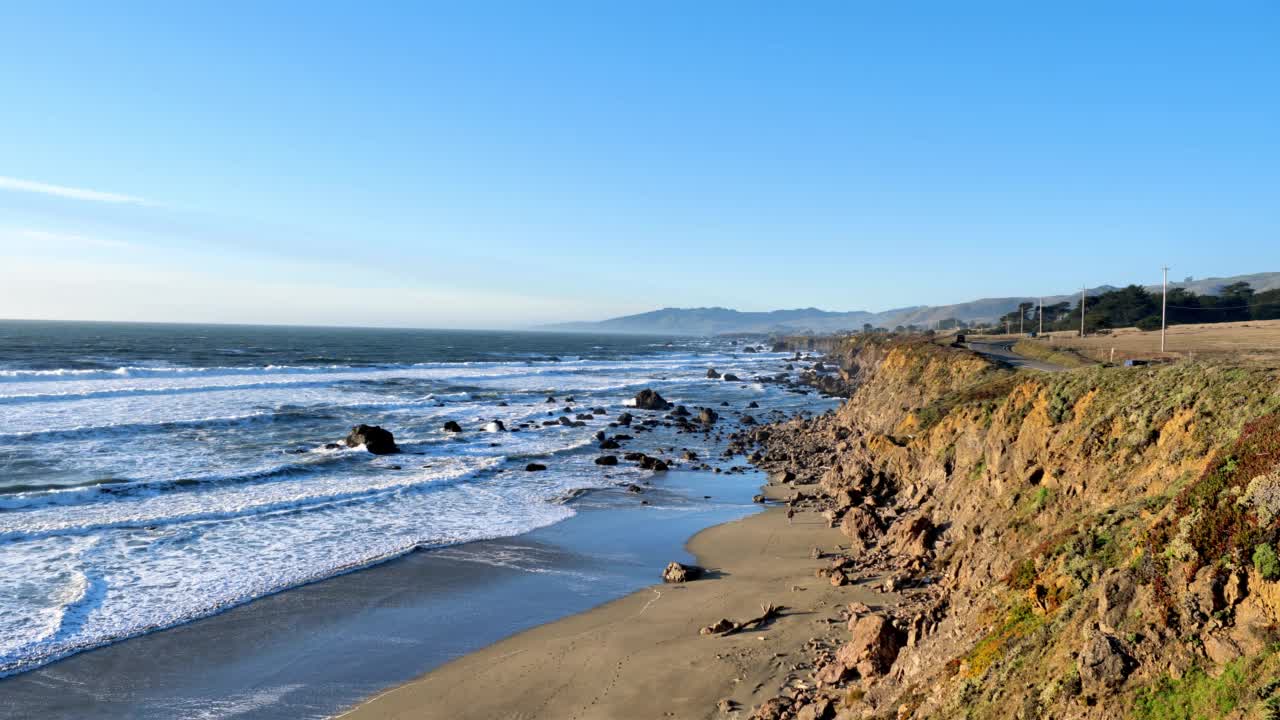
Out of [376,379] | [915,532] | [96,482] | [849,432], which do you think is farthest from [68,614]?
[376,379]

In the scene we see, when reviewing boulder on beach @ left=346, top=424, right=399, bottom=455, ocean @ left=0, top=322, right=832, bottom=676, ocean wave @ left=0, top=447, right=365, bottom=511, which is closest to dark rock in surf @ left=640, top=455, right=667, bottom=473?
ocean @ left=0, top=322, right=832, bottom=676

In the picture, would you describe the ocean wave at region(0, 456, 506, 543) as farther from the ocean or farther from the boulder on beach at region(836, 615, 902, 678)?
the boulder on beach at region(836, 615, 902, 678)

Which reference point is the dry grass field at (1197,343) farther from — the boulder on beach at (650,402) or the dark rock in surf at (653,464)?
the boulder on beach at (650,402)

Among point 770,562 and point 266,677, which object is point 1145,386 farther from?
point 266,677

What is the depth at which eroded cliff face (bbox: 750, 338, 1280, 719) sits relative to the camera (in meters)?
6.00

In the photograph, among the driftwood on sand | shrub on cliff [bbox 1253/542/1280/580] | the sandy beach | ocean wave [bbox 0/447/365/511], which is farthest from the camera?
ocean wave [bbox 0/447/365/511]

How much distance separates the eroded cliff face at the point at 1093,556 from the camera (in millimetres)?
6004

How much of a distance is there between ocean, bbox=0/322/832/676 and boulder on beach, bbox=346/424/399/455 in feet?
1.64

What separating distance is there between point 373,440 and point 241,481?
24.5 ft

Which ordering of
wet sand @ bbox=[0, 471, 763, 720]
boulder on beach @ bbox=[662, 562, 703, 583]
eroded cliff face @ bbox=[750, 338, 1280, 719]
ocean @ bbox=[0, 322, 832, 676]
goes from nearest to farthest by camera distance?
eroded cliff face @ bbox=[750, 338, 1280, 719] → wet sand @ bbox=[0, 471, 763, 720] → ocean @ bbox=[0, 322, 832, 676] → boulder on beach @ bbox=[662, 562, 703, 583]

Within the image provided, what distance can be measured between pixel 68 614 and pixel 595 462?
793 inches

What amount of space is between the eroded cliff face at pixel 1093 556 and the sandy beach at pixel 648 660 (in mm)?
1201

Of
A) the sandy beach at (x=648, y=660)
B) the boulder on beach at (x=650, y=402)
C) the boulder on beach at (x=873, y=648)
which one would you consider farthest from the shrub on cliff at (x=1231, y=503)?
the boulder on beach at (x=650, y=402)

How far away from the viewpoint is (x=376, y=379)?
237 ft
